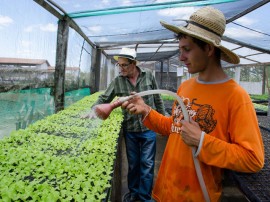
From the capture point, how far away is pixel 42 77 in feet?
13.9

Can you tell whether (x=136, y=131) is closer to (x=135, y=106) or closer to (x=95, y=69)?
(x=135, y=106)

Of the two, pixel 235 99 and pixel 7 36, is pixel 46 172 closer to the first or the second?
pixel 235 99

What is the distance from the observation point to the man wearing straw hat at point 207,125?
1375mm

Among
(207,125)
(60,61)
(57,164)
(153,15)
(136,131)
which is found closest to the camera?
(207,125)

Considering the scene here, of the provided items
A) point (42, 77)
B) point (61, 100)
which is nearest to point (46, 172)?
point (42, 77)

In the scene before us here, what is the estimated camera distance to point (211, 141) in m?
1.41

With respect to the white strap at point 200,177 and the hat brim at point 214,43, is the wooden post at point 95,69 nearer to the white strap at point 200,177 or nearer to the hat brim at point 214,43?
the hat brim at point 214,43

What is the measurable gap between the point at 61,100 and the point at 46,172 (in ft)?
10.8

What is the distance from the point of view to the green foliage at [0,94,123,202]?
1509 millimetres

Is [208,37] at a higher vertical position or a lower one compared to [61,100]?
higher

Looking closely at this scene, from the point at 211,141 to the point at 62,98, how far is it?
160 inches

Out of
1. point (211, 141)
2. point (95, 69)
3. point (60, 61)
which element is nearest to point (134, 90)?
point (60, 61)

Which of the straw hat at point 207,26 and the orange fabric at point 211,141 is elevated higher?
the straw hat at point 207,26

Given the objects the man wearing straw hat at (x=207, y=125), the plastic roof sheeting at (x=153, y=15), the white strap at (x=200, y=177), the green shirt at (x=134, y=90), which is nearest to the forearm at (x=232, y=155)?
the man wearing straw hat at (x=207, y=125)
